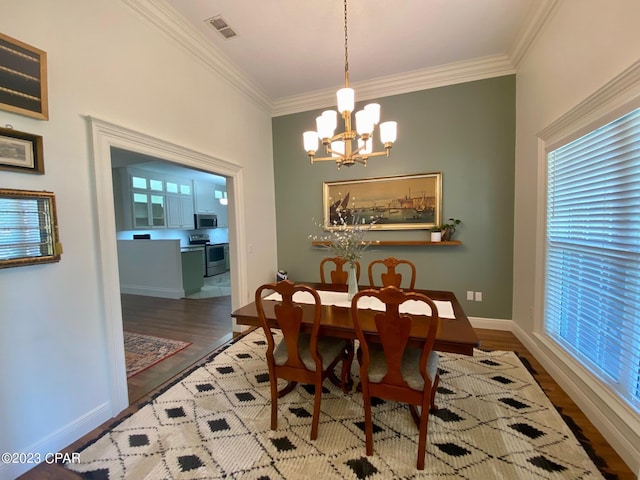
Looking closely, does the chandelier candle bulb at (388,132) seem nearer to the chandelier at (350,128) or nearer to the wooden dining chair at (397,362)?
the chandelier at (350,128)

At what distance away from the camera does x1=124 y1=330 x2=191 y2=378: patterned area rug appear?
261 centimetres

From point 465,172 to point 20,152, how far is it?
3.94 m

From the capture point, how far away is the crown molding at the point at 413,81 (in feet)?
10.1

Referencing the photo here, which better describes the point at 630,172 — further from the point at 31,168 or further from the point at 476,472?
the point at 31,168

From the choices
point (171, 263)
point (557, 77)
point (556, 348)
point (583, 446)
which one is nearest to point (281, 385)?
point (583, 446)

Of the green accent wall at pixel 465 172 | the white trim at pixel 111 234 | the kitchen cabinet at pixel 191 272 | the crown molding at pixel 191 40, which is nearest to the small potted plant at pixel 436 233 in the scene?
the green accent wall at pixel 465 172

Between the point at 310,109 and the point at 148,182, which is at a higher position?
the point at 310,109

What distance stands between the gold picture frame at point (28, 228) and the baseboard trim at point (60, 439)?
A: 1.06m

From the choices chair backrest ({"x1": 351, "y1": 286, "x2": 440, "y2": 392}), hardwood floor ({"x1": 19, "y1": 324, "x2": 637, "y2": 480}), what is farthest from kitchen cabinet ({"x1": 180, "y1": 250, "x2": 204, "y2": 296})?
chair backrest ({"x1": 351, "y1": 286, "x2": 440, "y2": 392})

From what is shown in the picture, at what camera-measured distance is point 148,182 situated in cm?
607

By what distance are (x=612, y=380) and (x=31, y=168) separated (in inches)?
145

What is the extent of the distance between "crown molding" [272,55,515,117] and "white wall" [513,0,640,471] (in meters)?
0.29

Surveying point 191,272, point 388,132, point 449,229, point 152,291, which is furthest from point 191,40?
point 152,291

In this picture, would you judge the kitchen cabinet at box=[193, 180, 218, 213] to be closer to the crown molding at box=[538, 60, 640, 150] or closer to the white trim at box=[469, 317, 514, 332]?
the white trim at box=[469, 317, 514, 332]
